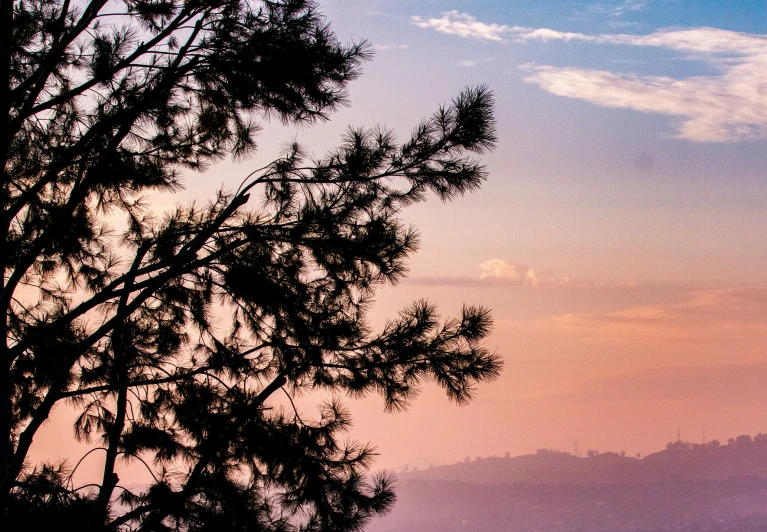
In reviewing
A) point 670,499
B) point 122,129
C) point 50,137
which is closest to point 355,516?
point 122,129

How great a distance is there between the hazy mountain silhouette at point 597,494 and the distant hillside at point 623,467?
0.18m

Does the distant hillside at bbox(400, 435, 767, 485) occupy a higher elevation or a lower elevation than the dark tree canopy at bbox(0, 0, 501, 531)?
higher

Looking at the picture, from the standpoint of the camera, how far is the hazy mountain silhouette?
122 metres

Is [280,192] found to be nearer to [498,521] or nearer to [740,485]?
[498,521]

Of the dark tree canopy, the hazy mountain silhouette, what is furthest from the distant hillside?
the dark tree canopy

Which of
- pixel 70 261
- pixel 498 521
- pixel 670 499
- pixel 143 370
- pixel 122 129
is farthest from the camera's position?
pixel 670 499

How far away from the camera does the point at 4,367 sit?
13.4 ft

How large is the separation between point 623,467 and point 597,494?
48.9 feet

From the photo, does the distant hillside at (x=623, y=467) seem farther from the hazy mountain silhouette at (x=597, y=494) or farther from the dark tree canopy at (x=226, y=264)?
the dark tree canopy at (x=226, y=264)

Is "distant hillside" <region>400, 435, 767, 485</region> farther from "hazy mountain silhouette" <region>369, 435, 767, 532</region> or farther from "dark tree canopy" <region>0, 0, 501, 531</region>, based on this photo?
"dark tree canopy" <region>0, 0, 501, 531</region>

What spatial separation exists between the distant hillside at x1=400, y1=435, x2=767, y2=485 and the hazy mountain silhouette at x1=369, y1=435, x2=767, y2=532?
176mm

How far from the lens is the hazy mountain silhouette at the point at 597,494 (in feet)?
400

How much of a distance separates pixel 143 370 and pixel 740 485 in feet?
511

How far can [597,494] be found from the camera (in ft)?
461
